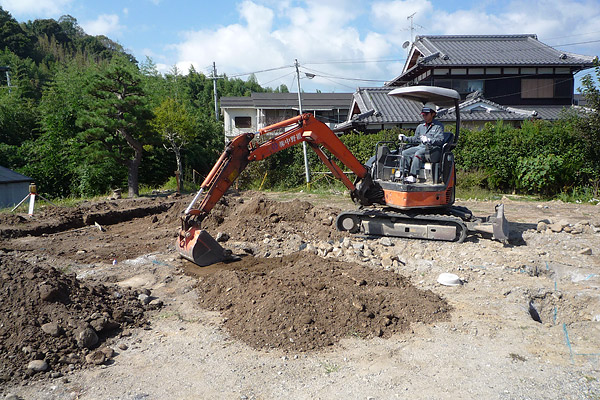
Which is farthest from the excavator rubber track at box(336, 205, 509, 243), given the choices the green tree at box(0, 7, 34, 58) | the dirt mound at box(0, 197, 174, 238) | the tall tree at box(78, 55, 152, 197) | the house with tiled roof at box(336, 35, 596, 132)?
the green tree at box(0, 7, 34, 58)

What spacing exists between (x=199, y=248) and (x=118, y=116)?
974cm

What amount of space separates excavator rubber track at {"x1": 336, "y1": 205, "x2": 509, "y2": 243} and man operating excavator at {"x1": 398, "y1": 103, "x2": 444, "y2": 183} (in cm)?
72

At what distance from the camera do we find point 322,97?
35688 millimetres

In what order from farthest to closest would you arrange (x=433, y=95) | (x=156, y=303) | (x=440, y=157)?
(x=440, y=157), (x=433, y=95), (x=156, y=303)

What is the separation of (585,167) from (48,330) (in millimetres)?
13476

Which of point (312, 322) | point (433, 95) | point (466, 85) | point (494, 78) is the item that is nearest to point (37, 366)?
point (312, 322)

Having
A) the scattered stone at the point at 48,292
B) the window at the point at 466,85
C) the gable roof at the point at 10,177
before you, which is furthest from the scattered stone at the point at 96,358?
the window at the point at 466,85

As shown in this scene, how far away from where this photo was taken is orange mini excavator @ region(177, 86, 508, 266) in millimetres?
6199

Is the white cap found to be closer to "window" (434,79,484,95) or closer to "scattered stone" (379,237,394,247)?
"scattered stone" (379,237,394,247)

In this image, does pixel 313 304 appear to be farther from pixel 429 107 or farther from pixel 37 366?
pixel 429 107

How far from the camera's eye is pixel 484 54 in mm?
19656

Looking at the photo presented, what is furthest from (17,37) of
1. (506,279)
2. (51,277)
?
(506,279)

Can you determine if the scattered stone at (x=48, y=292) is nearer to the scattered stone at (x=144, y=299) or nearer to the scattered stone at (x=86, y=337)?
the scattered stone at (x=86, y=337)

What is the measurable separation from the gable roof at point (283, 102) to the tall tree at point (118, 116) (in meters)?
16.8
